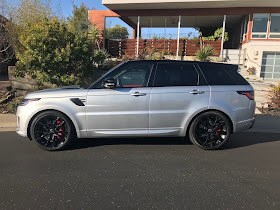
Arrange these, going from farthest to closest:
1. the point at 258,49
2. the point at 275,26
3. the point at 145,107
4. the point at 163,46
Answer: the point at 163,46 → the point at 275,26 → the point at 258,49 → the point at 145,107

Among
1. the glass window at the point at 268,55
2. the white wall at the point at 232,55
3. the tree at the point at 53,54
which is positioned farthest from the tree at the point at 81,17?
the glass window at the point at 268,55

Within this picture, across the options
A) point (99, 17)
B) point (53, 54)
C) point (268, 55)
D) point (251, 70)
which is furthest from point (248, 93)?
point (99, 17)

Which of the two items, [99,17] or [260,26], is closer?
[260,26]

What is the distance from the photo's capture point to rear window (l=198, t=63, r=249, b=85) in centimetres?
461

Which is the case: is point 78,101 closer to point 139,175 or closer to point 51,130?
point 51,130

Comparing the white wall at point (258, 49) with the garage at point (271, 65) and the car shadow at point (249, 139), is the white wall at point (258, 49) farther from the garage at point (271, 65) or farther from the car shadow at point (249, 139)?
the car shadow at point (249, 139)

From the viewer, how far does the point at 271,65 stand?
15.4m

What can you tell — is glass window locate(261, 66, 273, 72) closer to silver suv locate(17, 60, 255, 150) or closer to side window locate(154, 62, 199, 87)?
silver suv locate(17, 60, 255, 150)

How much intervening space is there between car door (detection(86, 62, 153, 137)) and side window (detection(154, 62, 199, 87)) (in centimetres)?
35

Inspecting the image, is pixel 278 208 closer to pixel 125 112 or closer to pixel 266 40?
pixel 125 112

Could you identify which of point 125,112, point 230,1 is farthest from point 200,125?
point 230,1

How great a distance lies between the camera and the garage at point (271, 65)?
15336 mm

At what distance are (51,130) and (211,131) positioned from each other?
3158mm

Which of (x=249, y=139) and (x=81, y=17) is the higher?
(x=81, y=17)
